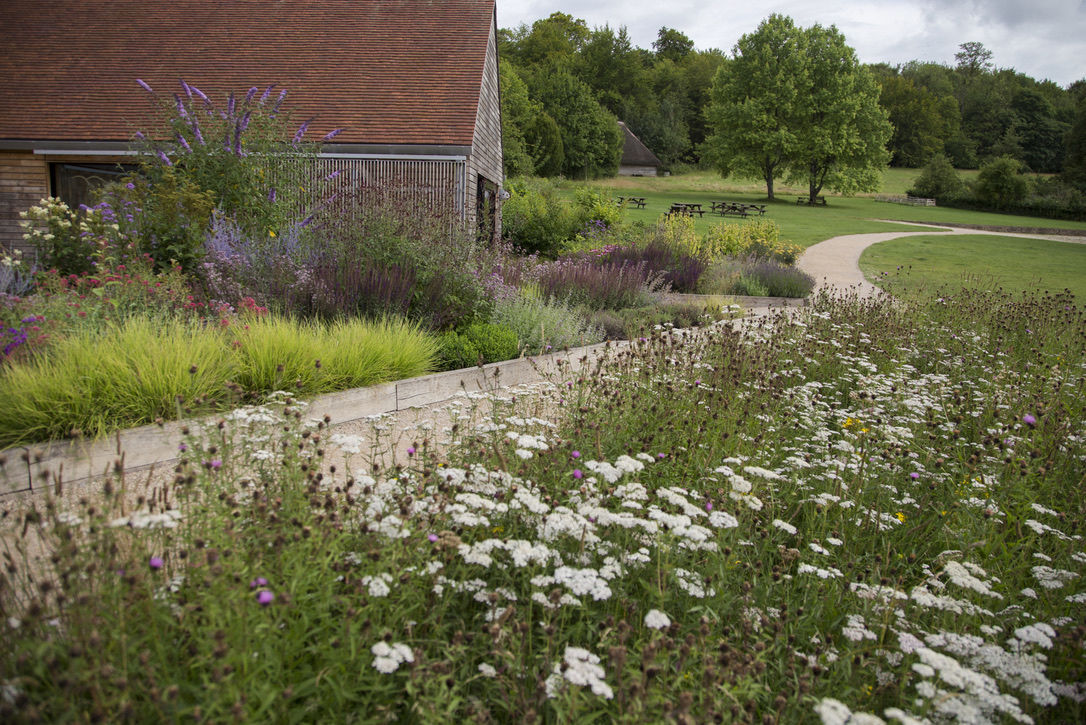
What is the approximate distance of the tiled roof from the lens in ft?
46.6

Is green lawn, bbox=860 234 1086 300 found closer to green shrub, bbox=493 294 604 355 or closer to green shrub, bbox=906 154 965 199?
green shrub, bbox=493 294 604 355

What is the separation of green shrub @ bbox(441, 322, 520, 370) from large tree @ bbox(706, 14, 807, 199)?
149 ft

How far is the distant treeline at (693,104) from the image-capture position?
5019 centimetres

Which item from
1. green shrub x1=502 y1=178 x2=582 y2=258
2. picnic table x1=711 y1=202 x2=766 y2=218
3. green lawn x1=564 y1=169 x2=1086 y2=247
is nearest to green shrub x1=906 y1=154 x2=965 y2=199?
green lawn x1=564 y1=169 x2=1086 y2=247

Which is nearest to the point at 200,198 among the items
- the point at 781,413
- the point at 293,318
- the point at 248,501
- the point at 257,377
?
the point at 293,318

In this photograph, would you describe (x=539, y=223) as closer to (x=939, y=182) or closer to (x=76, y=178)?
(x=76, y=178)

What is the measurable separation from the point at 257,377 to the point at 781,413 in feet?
12.8

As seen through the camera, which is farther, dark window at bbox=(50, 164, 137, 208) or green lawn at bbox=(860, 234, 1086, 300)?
green lawn at bbox=(860, 234, 1086, 300)

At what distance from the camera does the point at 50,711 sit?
1678 millimetres

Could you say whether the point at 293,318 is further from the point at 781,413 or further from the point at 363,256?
the point at 781,413

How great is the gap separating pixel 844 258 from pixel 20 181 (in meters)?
21.7

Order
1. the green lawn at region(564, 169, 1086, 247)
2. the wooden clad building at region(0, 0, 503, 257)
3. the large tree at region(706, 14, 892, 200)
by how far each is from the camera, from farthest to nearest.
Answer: the large tree at region(706, 14, 892, 200) < the green lawn at region(564, 169, 1086, 247) < the wooden clad building at region(0, 0, 503, 257)

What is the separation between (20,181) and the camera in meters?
14.1

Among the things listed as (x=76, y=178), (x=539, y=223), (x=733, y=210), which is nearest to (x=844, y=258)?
(x=539, y=223)
